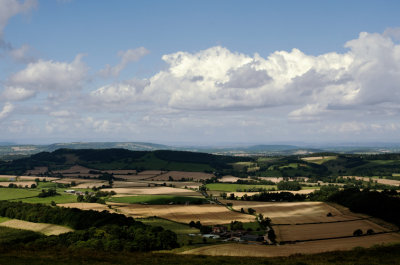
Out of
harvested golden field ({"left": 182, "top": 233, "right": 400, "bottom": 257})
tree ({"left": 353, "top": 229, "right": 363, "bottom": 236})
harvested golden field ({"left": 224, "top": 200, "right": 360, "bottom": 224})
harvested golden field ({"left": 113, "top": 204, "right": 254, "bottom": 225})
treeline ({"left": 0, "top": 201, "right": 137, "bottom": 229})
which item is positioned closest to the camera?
harvested golden field ({"left": 182, "top": 233, "right": 400, "bottom": 257})

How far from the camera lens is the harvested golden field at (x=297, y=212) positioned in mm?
102500

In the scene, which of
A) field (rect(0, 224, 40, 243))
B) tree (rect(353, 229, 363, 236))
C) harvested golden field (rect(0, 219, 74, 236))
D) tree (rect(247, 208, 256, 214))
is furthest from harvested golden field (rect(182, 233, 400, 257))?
tree (rect(247, 208, 256, 214))

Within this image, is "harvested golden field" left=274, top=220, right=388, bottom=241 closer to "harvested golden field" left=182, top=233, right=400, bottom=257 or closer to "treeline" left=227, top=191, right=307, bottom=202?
"harvested golden field" left=182, top=233, right=400, bottom=257

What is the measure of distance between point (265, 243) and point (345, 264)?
106ft

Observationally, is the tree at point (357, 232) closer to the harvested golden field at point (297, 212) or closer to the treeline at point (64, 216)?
the harvested golden field at point (297, 212)

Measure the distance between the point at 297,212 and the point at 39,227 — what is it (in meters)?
76.9

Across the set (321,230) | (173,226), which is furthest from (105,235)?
(321,230)

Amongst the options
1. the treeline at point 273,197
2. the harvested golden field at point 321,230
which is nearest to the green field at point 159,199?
the treeline at point 273,197

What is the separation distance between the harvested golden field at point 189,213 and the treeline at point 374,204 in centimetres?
3590

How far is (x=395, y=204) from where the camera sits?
10581cm

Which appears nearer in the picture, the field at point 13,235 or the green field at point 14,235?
the green field at point 14,235

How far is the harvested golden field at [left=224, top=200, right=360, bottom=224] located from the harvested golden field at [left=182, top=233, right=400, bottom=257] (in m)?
24.0

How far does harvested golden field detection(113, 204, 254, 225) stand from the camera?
103 meters

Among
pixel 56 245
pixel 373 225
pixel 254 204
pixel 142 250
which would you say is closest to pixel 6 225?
pixel 56 245
